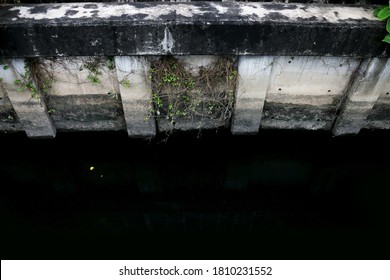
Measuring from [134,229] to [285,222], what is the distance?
224 cm

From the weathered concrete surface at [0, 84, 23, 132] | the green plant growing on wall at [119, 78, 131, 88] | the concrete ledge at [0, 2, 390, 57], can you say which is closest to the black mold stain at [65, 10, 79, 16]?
the concrete ledge at [0, 2, 390, 57]

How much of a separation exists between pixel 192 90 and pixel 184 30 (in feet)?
3.69

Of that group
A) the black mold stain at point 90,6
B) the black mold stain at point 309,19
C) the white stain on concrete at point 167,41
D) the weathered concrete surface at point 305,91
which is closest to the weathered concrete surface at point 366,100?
the weathered concrete surface at point 305,91

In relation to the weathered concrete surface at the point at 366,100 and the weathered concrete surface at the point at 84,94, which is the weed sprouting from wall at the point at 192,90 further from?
the weathered concrete surface at the point at 366,100

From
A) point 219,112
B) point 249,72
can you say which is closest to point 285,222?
point 219,112

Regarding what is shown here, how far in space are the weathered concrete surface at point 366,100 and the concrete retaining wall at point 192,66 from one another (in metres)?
0.02

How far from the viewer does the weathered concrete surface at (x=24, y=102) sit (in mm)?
4410

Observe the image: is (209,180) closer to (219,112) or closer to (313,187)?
(219,112)

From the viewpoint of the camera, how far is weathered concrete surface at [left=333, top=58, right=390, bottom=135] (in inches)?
181

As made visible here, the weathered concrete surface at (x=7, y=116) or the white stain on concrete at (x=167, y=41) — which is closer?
the white stain on concrete at (x=167, y=41)

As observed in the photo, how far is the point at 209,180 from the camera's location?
18.4 feet

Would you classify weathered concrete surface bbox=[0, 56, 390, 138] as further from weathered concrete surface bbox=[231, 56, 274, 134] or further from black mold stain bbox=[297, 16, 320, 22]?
black mold stain bbox=[297, 16, 320, 22]

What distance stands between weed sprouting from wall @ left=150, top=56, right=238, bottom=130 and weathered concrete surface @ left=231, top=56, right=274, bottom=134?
0.39ft

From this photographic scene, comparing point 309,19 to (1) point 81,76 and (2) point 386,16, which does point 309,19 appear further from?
(1) point 81,76
